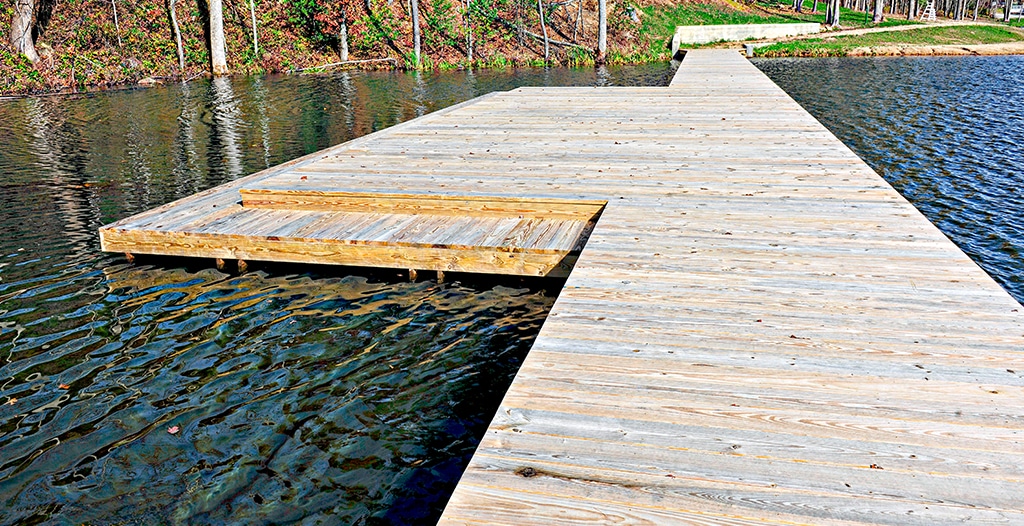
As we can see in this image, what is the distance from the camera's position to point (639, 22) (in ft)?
134

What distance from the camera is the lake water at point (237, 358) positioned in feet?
15.5

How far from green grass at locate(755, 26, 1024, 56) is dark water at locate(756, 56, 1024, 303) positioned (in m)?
7.57

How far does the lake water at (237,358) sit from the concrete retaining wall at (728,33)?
28.1 m

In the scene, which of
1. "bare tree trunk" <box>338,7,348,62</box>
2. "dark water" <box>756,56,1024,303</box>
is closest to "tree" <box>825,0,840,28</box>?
"dark water" <box>756,56,1024,303</box>

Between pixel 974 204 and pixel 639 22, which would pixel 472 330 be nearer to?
pixel 974 204

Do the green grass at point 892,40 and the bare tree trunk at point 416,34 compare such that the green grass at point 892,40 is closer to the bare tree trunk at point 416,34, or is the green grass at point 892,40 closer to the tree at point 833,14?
the tree at point 833,14

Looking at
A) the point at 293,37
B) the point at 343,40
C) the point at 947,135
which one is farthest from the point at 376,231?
the point at 293,37

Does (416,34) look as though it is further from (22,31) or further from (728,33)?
(728,33)

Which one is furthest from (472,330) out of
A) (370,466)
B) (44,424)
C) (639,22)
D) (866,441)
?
(639,22)

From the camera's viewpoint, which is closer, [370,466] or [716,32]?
[370,466]

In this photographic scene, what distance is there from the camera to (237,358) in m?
6.39

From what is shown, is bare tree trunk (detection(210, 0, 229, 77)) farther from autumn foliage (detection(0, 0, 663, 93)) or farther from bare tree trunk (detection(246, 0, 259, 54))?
bare tree trunk (detection(246, 0, 259, 54))

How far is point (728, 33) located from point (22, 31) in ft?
107

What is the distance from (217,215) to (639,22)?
35.6 meters
